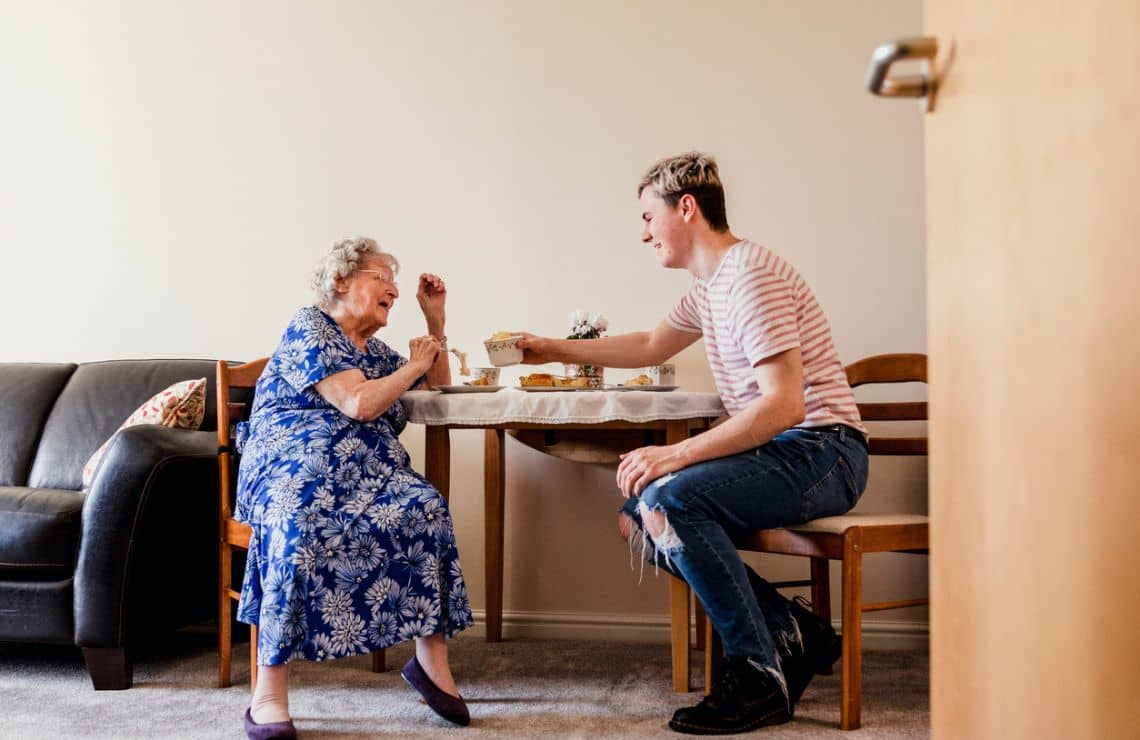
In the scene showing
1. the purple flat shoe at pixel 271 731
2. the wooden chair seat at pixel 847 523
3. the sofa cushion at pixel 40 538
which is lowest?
the purple flat shoe at pixel 271 731

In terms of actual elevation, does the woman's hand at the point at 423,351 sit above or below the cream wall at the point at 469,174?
below

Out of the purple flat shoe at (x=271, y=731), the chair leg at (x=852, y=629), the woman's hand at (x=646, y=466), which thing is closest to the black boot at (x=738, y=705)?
the chair leg at (x=852, y=629)

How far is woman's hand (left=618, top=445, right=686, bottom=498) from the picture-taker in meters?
1.96

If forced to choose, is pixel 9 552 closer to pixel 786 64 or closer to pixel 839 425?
pixel 839 425

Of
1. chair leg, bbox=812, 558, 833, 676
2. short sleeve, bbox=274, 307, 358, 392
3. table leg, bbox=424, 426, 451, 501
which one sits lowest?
chair leg, bbox=812, 558, 833, 676

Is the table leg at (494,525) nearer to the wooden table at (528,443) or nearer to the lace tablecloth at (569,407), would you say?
the wooden table at (528,443)

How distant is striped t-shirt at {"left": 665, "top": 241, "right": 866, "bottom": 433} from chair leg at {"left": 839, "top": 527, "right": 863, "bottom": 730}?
0.26 metres

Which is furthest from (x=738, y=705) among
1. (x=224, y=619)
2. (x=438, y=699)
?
(x=224, y=619)

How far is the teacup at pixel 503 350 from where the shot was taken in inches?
94.7

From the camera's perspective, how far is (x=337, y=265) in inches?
90.5

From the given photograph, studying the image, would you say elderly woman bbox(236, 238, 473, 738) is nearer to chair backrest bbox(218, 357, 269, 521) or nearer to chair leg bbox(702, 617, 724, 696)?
chair backrest bbox(218, 357, 269, 521)

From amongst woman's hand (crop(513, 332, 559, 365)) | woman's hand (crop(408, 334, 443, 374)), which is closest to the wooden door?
woman's hand (crop(408, 334, 443, 374))

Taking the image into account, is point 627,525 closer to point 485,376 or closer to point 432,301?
point 485,376

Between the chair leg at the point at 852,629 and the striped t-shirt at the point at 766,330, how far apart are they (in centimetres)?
26
